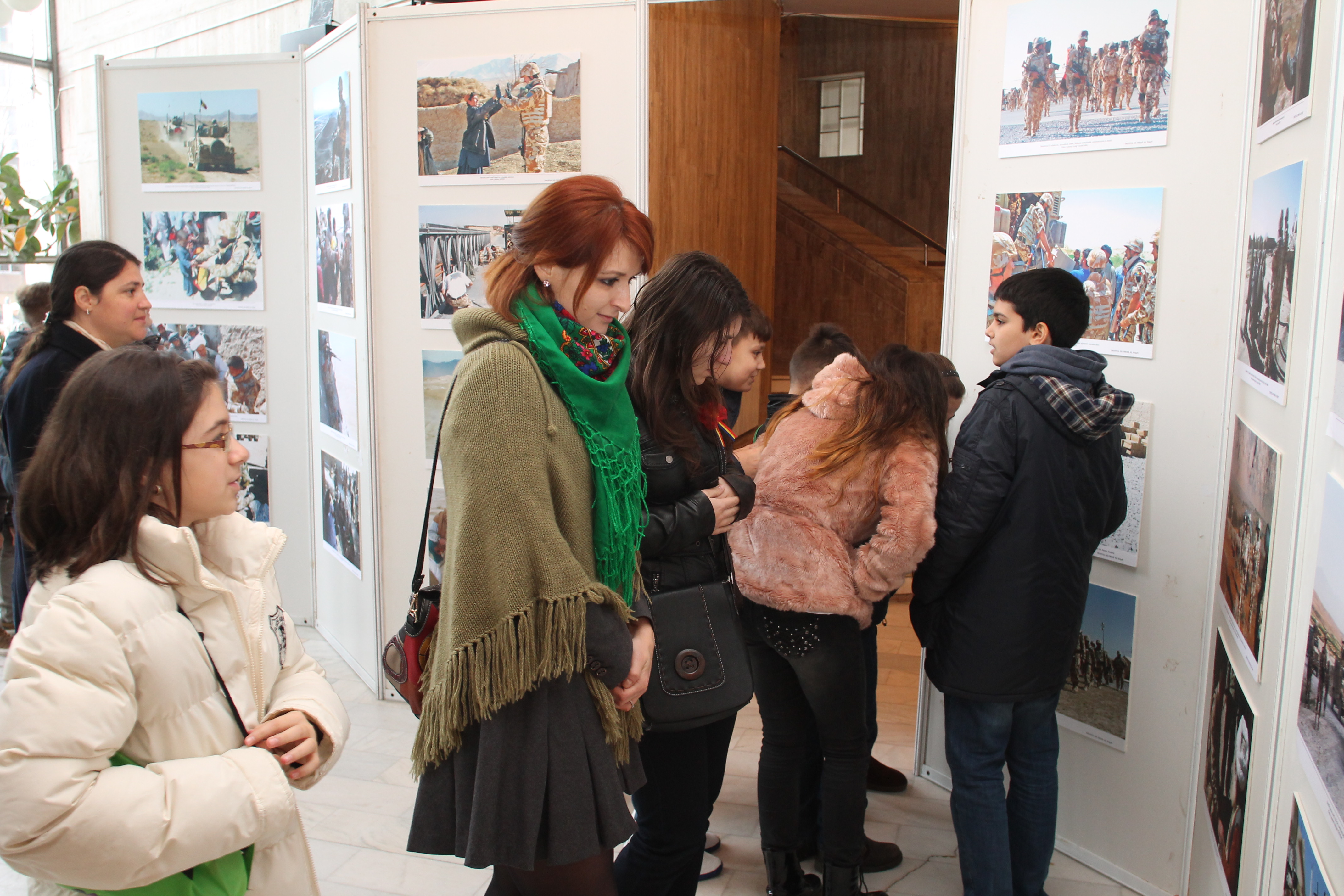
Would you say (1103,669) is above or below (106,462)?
below

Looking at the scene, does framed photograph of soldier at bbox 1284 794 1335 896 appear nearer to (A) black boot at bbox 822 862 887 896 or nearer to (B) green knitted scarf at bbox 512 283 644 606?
(B) green knitted scarf at bbox 512 283 644 606

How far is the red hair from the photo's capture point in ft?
5.91

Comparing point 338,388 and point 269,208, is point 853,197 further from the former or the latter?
point 338,388

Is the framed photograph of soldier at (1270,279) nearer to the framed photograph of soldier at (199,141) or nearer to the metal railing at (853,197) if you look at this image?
the framed photograph of soldier at (199,141)

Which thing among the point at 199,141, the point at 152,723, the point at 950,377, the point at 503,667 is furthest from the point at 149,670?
the point at 199,141

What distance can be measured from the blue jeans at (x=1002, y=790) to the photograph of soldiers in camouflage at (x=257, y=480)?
12.9 ft

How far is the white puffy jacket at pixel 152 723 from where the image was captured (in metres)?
1.25

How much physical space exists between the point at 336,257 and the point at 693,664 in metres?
3.30

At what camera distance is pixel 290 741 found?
60.1 inches

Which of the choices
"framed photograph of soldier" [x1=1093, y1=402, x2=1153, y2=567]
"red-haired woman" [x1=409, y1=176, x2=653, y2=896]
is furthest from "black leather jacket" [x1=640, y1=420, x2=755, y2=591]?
"framed photograph of soldier" [x1=1093, y1=402, x2=1153, y2=567]

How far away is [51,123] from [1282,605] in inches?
472

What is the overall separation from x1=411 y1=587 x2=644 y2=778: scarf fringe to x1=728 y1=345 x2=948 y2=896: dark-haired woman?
0.98 m

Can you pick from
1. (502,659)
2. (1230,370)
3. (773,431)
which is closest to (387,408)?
(773,431)

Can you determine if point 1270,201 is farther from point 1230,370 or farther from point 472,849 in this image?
Result: point 472,849
